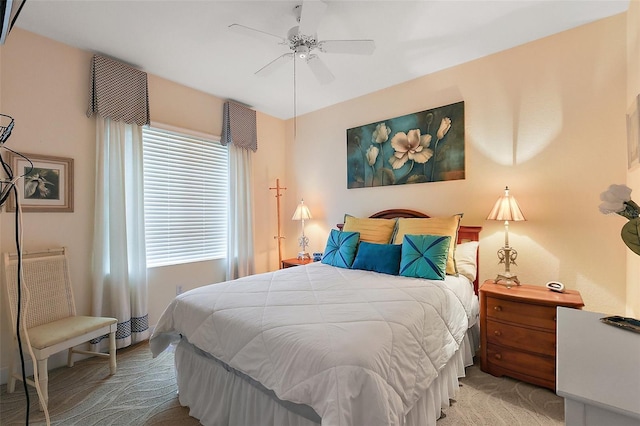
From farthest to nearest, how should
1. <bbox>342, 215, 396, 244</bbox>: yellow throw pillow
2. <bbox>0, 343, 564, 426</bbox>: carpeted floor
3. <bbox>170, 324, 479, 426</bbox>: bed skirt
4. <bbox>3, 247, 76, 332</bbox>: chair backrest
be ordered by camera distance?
1. <bbox>342, 215, 396, 244</bbox>: yellow throw pillow
2. <bbox>3, 247, 76, 332</bbox>: chair backrest
3. <bbox>0, 343, 564, 426</bbox>: carpeted floor
4. <bbox>170, 324, 479, 426</bbox>: bed skirt

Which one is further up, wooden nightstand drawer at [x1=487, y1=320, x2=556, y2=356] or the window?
the window

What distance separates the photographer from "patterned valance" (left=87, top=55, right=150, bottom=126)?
263 centimetres

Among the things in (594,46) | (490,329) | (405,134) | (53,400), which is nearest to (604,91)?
(594,46)

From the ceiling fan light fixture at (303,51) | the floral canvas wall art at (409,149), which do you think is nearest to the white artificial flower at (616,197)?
the floral canvas wall art at (409,149)

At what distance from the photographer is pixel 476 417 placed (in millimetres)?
1811

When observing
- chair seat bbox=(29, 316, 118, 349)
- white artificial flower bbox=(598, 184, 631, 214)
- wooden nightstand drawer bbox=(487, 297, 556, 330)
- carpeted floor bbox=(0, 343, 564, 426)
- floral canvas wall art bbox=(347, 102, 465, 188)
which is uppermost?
floral canvas wall art bbox=(347, 102, 465, 188)

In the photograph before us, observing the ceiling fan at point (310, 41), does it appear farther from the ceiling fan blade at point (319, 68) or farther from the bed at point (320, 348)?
the bed at point (320, 348)

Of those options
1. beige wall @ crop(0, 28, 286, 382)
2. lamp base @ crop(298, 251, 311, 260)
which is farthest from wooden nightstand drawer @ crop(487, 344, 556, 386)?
beige wall @ crop(0, 28, 286, 382)

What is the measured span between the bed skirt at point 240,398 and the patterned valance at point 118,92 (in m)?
2.24

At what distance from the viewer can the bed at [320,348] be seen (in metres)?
1.17

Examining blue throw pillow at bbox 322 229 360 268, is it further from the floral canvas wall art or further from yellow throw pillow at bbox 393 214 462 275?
the floral canvas wall art

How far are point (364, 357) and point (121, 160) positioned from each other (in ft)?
9.29

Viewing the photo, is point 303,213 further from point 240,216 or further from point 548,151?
point 548,151

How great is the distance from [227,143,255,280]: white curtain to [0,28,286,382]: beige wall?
2.06 feet
